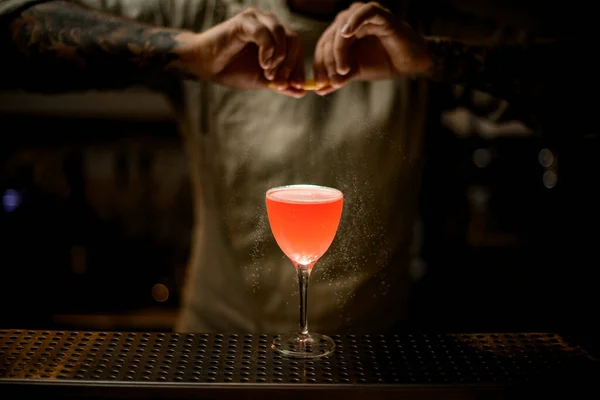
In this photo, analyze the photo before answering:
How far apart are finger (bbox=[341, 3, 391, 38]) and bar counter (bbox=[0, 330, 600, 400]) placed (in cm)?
87

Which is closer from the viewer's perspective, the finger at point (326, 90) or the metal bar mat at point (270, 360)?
the metal bar mat at point (270, 360)

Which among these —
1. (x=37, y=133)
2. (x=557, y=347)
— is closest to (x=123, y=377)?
(x=557, y=347)

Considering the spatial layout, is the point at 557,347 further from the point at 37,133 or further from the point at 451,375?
the point at 37,133

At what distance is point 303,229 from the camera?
1358 millimetres

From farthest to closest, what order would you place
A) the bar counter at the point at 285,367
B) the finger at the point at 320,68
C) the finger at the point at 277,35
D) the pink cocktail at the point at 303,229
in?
the finger at the point at 320,68
the finger at the point at 277,35
the pink cocktail at the point at 303,229
the bar counter at the point at 285,367

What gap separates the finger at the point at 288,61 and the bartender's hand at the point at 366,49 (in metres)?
0.10

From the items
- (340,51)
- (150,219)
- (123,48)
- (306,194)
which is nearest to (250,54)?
(340,51)

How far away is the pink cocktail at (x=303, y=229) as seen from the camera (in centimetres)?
134

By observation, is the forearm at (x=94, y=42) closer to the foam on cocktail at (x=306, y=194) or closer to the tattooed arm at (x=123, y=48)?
the tattooed arm at (x=123, y=48)

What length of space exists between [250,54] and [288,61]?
0.56 feet

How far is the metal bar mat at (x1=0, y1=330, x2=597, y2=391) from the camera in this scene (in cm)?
124

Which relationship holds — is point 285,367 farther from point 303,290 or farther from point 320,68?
point 320,68

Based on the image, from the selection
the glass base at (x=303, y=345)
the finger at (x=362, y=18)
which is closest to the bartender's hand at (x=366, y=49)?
the finger at (x=362, y=18)

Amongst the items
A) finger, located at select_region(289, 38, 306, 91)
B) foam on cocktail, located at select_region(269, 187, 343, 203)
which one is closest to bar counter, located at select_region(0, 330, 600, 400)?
foam on cocktail, located at select_region(269, 187, 343, 203)
